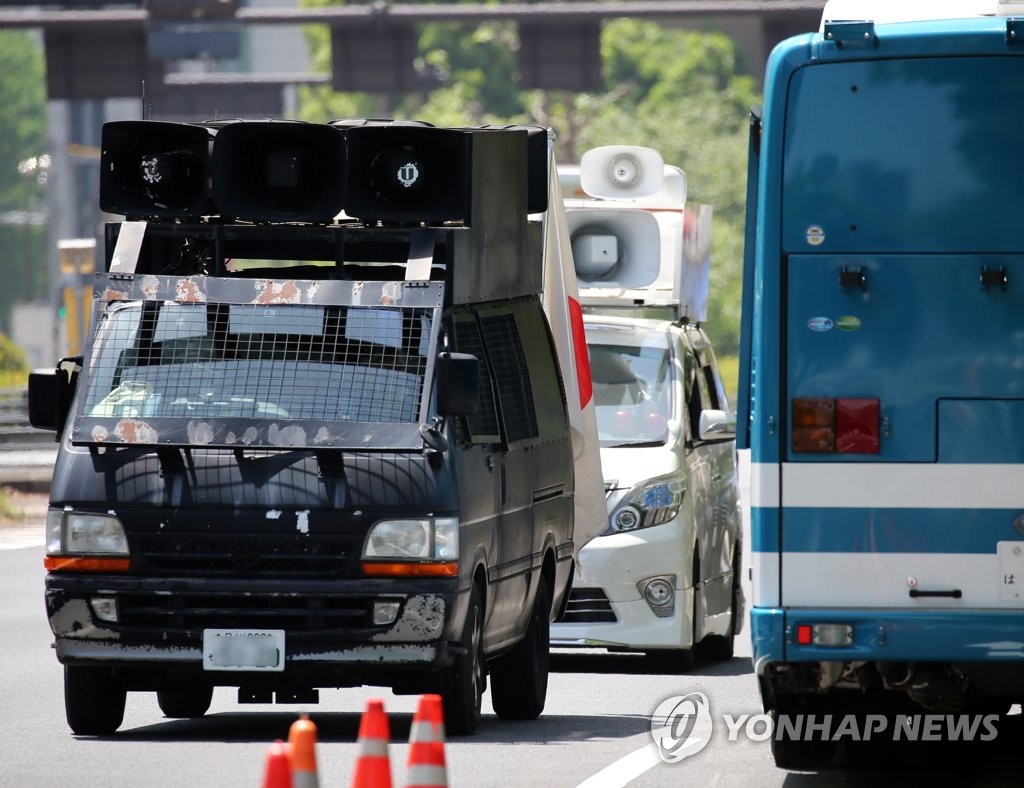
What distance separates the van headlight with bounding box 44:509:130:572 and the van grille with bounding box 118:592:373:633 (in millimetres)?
300

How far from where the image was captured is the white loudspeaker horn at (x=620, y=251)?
16500mm

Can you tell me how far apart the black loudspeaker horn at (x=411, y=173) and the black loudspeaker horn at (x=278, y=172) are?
92 mm

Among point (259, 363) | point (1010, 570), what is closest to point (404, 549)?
point (259, 363)

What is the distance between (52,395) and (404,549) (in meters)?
2.02

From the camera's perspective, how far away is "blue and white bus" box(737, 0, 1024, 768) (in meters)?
9.12

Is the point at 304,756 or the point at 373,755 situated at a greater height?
the point at 304,756

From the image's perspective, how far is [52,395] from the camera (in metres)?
11.7

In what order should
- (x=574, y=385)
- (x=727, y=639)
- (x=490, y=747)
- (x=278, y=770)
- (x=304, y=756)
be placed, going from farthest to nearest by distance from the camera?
1. (x=727, y=639)
2. (x=574, y=385)
3. (x=490, y=747)
4. (x=304, y=756)
5. (x=278, y=770)

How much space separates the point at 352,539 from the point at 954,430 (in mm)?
2938

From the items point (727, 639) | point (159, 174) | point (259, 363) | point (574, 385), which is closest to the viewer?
point (259, 363)

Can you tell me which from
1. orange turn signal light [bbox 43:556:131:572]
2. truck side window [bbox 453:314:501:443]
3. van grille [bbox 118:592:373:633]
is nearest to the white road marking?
van grille [bbox 118:592:373:633]

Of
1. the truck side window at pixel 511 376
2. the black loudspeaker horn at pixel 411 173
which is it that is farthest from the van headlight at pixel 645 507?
the black loudspeaker horn at pixel 411 173

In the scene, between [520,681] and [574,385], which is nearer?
[520,681]

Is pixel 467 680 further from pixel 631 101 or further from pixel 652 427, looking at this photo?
pixel 631 101
